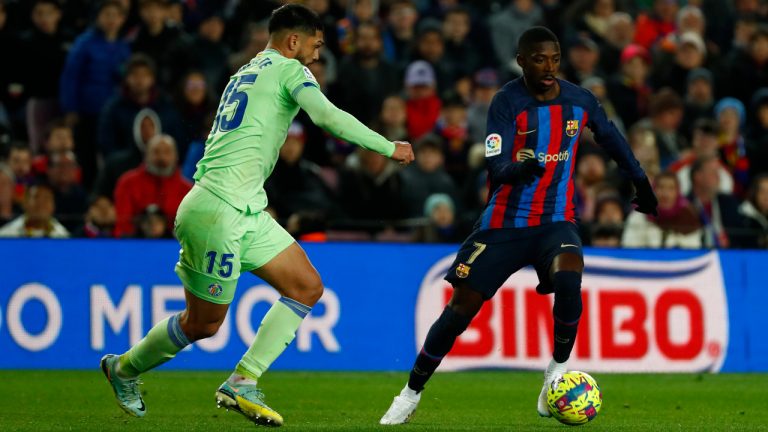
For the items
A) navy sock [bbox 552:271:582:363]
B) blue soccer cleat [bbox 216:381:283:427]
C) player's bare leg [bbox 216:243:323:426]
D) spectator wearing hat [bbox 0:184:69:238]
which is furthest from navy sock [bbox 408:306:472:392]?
spectator wearing hat [bbox 0:184:69:238]

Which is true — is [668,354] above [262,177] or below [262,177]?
below

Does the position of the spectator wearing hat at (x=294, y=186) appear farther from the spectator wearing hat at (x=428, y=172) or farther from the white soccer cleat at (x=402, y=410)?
the white soccer cleat at (x=402, y=410)

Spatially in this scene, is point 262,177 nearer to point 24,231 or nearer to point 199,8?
point 24,231

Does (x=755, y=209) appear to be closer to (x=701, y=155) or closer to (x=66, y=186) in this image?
(x=701, y=155)

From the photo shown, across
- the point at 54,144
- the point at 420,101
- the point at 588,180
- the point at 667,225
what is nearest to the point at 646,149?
the point at 588,180

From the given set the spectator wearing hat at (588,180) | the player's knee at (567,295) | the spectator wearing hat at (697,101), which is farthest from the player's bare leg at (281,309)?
the spectator wearing hat at (697,101)

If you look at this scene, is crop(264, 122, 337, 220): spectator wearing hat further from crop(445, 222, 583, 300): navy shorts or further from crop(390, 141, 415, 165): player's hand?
crop(390, 141, 415, 165): player's hand

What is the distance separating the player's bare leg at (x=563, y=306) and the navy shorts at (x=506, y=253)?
9 centimetres

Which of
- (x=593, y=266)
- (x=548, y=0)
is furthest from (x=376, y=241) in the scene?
(x=548, y=0)

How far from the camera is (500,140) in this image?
8.57 metres

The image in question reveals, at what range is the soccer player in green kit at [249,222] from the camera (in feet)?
26.4

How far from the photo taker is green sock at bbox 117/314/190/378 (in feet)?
27.3

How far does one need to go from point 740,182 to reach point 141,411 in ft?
34.7

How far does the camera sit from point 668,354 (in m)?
→ 13.6
